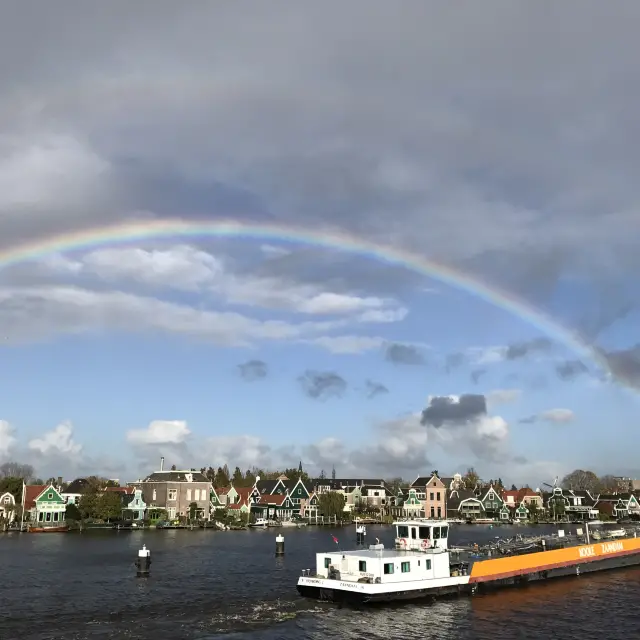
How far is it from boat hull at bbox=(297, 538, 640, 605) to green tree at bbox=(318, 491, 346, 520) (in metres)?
101

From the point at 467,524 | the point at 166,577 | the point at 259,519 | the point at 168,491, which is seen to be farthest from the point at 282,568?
the point at 467,524

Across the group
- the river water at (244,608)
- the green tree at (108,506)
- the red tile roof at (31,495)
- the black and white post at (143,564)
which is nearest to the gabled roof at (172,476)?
the green tree at (108,506)

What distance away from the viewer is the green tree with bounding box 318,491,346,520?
176 meters

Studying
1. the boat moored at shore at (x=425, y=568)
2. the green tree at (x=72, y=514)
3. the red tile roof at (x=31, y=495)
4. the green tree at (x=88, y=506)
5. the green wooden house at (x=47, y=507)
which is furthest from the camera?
the red tile roof at (x=31, y=495)

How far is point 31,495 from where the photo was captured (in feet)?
453

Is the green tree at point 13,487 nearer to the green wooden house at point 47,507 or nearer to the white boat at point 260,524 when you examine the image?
the green wooden house at point 47,507

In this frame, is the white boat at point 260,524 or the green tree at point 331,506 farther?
the green tree at point 331,506

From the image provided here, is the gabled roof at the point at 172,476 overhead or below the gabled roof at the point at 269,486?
overhead

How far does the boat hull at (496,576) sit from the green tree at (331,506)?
101 metres

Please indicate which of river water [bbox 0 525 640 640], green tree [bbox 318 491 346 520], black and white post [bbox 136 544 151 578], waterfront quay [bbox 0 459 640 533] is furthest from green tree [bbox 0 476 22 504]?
black and white post [bbox 136 544 151 578]

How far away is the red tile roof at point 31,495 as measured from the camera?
136 metres

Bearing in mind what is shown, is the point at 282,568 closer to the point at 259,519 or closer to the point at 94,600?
the point at 94,600

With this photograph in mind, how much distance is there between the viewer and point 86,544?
103625 mm

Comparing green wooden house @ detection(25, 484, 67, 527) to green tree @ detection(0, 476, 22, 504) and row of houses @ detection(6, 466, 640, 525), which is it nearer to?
row of houses @ detection(6, 466, 640, 525)
